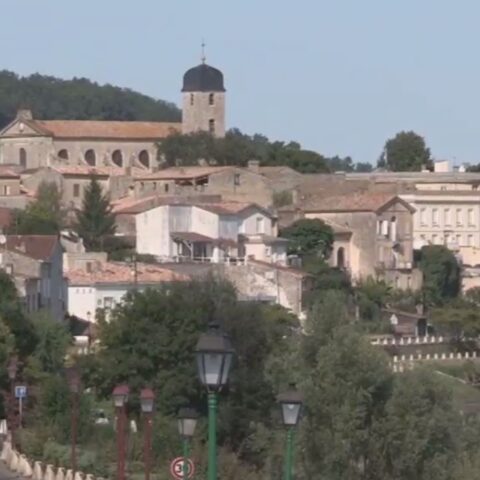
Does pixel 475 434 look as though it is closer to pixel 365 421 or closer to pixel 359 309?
pixel 365 421

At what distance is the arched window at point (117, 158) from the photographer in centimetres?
11997

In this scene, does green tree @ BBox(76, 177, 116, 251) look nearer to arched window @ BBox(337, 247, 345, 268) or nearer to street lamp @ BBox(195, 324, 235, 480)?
arched window @ BBox(337, 247, 345, 268)

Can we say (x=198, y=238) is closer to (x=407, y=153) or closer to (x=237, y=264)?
(x=237, y=264)

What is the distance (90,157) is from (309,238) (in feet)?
82.0

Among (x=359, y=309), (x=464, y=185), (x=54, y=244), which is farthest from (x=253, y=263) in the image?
(x=464, y=185)

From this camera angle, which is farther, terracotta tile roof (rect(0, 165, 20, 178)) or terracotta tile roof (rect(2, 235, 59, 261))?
terracotta tile roof (rect(0, 165, 20, 178))

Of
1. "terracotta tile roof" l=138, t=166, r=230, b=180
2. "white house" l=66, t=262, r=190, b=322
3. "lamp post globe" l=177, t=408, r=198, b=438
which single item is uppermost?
"terracotta tile roof" l=138, t=166, r=230, b=180

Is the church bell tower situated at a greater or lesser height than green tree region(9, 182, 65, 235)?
greater

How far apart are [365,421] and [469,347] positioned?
1872 inches

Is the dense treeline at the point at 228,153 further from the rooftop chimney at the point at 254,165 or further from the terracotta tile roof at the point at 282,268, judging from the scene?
the terracotta tile roof at the point at 282,268

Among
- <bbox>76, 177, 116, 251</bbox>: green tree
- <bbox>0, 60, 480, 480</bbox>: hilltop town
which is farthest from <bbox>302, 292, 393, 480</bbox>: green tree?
<bbox>76, 177, 116, 251</bbox>: green tree

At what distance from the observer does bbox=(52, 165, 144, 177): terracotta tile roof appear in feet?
357

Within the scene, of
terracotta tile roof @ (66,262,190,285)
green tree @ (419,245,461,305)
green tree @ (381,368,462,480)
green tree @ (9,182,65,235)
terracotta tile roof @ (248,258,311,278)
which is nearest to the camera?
green tree @ (381,368,462,480)

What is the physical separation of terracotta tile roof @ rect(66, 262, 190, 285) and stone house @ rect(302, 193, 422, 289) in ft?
49.6
